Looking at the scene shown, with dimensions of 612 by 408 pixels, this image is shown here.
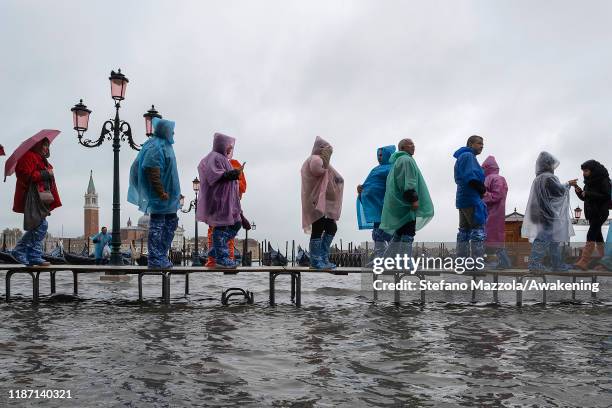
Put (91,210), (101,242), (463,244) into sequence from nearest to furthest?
(463,244) → (101,242) → (91,210)

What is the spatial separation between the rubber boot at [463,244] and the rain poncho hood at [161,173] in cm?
435

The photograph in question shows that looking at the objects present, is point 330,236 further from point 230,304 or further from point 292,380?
point 292,380

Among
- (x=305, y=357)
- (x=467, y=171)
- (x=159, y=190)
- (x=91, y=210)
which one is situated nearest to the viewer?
(x=305, y=357)

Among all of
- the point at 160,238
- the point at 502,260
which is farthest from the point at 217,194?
the point at 502,260

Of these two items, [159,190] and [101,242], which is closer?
[159,190]

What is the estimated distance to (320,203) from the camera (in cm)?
849

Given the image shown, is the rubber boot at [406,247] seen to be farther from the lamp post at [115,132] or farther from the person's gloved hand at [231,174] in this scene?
the lamp post at [115,132]

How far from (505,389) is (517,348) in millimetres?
1462

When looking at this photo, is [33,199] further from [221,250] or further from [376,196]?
[376,196]

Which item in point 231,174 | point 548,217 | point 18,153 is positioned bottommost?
point 548,217

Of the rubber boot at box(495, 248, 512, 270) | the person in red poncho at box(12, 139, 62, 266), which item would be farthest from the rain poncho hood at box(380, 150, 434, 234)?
the person in red poncho at box(12, 139, 62, 266)

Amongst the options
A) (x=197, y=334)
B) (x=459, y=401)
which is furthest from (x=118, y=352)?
(x=459, y=401)

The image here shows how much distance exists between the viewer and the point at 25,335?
541 centimetres

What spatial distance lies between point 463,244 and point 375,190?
1.60m
